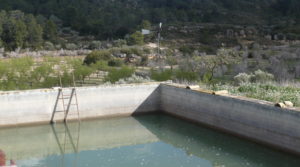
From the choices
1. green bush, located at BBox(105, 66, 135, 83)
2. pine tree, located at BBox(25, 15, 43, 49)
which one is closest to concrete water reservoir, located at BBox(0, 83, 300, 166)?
green bush, located at BBox(105, 66, 135, 83)

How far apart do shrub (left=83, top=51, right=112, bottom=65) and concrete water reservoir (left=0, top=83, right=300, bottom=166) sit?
37.7ft

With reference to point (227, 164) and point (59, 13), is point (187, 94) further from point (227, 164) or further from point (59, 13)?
point (59, 13)

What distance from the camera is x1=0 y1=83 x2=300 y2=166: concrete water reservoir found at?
319 inches

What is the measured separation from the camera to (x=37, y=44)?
30.9 meters

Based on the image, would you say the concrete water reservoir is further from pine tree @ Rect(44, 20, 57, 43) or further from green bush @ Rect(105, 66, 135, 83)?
pine tree @ Rect(44, 20, 57, 43)

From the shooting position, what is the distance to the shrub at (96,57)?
23.0 m

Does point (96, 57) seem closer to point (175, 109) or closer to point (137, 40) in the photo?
point (137, 40)

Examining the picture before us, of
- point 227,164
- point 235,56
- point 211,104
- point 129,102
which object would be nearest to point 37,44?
point 235,56

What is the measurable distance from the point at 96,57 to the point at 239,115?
1561 cm

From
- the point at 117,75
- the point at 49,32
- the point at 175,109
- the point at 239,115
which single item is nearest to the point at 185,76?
the point at 117,75

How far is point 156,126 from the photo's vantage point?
438 inches

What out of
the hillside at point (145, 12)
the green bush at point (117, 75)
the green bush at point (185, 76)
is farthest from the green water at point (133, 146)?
the hillside at point (145, 12)

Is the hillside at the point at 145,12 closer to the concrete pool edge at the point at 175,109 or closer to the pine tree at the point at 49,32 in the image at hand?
the pine tree at the point at 49,32

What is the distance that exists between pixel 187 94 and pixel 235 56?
1302cm
